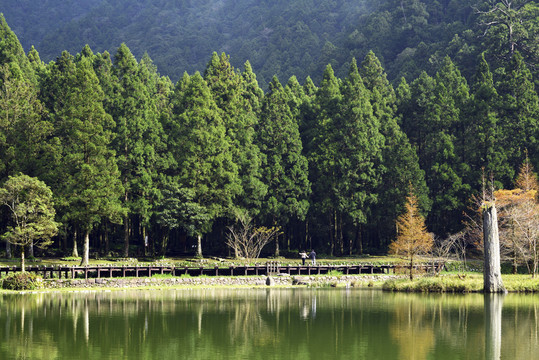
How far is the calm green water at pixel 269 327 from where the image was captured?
20.8m

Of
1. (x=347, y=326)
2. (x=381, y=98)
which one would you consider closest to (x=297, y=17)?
(x=381, y=98)

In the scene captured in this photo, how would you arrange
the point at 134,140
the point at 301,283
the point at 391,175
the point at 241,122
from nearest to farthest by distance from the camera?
the point at 301,283 → the point at 134,140 → the point at 241,122 → the point at 391,175

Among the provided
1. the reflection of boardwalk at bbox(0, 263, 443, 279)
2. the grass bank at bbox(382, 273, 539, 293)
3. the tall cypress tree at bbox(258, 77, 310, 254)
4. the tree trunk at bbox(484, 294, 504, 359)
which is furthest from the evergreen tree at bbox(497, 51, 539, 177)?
the tree trunk at bbox(484, 294, 504, 359)

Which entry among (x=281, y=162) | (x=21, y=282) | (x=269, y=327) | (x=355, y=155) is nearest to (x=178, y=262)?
(x=21, y=282)

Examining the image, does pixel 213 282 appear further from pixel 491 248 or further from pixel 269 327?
pixel 269 327

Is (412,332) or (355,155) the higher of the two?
(355,155)

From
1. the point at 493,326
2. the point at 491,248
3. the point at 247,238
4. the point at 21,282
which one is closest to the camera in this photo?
the point at 493,326

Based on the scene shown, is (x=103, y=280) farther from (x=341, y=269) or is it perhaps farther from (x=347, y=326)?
(x=347, y=326)

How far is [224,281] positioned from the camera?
46.9 meters

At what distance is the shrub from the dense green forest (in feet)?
33.3

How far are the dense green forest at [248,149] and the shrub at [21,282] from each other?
10.1 meters

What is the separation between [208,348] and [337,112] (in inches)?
1863

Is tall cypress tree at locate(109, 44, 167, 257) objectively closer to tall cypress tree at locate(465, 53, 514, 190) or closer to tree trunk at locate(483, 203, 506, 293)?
tall cypress tree at locate(465, 53, 514, 190)

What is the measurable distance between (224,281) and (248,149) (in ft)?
61.8
